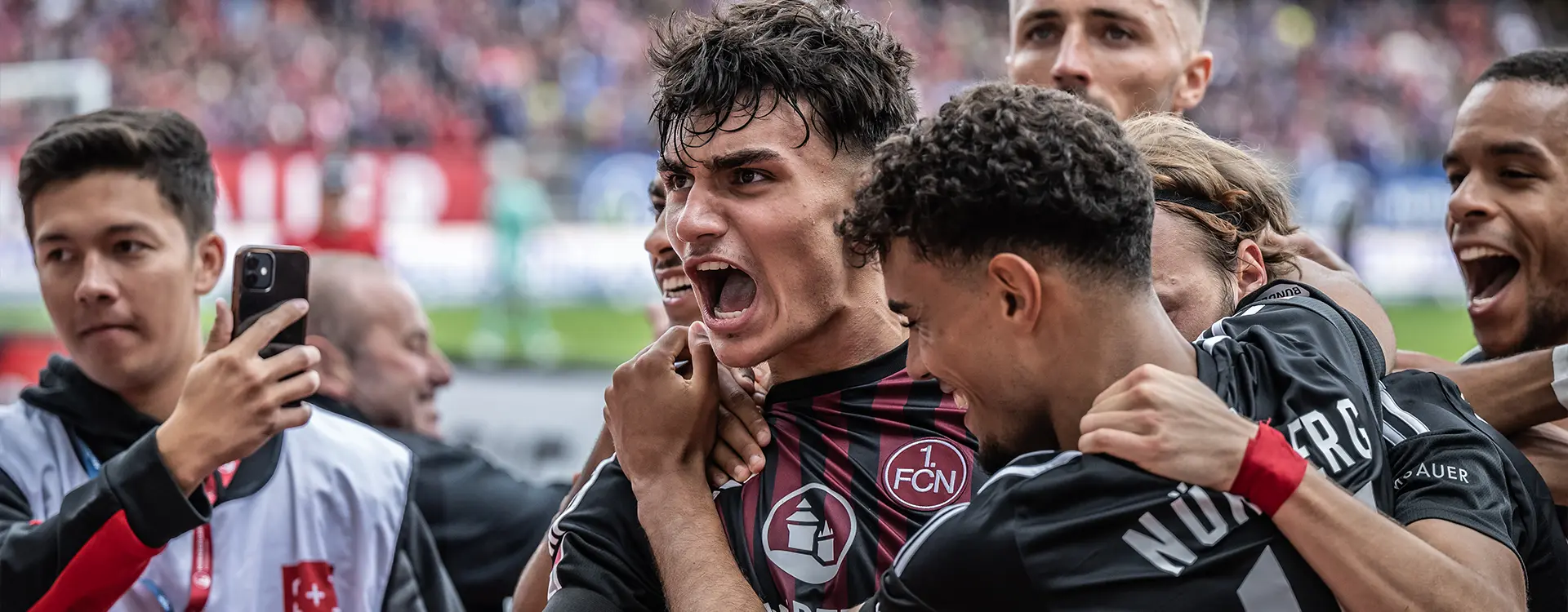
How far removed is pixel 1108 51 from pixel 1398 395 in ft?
5.60

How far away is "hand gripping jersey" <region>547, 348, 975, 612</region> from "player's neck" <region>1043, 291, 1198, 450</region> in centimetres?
48

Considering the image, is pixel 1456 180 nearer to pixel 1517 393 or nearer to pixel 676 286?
pixel 1517 393

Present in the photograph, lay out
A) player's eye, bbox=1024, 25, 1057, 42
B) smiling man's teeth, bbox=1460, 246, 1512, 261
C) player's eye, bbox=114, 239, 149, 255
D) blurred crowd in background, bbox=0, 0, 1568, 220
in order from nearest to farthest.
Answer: smiling man's teeth, bbox=1460, 246, 1512, 261 → player's eye, bbox=114, 239, 149, 255 → player's eye, bbox=1024, 25, 1057, 42 → blurred crowd in background, bbox=0, 0, 1568, 220

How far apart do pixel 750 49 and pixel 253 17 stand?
81.4 ft

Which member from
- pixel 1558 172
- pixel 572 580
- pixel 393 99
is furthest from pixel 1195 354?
pixel 393 99

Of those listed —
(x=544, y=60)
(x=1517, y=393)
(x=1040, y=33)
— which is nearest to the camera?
(x=1517, y=393)

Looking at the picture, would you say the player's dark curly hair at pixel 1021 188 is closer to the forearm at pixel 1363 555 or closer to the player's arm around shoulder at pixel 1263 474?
the player's arm around shoulder at pixel 1263 474

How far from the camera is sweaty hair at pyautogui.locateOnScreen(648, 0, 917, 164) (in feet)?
9.05

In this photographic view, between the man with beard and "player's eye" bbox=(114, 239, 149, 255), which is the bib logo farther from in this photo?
"player's eye" bbox=(114, 239, 149, 255)

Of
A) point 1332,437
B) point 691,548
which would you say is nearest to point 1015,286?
point 1332,437

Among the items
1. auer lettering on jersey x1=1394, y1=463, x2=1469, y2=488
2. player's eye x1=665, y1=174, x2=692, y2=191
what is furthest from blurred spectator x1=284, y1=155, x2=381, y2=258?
auer lettering on jersey x1=1394, y1=463, x2=1469, y2=488

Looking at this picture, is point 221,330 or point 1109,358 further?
point 221,330

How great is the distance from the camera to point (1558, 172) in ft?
11.2

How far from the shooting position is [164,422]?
11.6 feet
